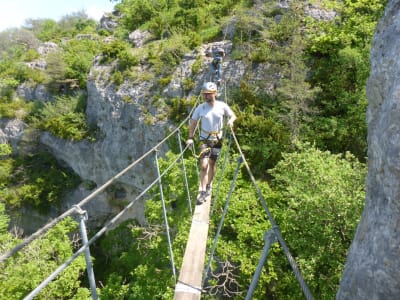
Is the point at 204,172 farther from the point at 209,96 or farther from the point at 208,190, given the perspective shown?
the point at 209,96

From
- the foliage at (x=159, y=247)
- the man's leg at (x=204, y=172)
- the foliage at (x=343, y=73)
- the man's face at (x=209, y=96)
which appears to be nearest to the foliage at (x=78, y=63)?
the foliage at (x=159, y=247)

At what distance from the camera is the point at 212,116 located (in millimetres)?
5973

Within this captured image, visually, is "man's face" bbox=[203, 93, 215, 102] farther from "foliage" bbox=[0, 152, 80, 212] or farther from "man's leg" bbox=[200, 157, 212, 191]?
"foliage" bbox=[0, 152, 80, 212]

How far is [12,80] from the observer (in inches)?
989

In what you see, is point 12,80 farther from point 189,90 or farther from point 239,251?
point 239,251

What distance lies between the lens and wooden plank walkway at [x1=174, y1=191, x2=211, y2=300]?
3.70 m

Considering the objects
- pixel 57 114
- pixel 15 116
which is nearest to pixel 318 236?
pixel 57 114

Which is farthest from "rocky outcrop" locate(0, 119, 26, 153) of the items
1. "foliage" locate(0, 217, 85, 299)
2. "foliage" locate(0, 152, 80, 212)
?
"foliage" locate(0, 217, 85, 299)

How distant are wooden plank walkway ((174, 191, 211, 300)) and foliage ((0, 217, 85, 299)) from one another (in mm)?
7491

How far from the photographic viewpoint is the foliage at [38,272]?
33.2 ft

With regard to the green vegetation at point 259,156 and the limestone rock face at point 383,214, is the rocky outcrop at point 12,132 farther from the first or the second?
the limestone rock face at point 383,214

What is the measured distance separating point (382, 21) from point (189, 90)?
1247cm

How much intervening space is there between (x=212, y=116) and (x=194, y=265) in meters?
2.83

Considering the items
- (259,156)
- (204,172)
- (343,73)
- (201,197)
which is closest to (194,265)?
(201,197)
